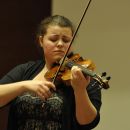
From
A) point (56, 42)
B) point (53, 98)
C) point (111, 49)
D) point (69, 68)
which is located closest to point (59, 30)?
point (56, 42)

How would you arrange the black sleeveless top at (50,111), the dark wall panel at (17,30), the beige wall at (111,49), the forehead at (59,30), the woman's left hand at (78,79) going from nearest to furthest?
the woman's left hand at (78,79)
the black sleeveless top at (50,111)
the forehead at (59,30)
the beige wall at (111,49)
the dark wall panel at (17,30)

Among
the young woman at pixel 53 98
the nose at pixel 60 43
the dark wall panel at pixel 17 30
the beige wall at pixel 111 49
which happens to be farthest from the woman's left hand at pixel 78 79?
the dark wall panel at pixel 17 30

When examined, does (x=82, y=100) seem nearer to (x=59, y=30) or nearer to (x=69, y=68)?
(x=69, y=68)

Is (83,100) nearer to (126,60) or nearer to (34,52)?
(126,60)

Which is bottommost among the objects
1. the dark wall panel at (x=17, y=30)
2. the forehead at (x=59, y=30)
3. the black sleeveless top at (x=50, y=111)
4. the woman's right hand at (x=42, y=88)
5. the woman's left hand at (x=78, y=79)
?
the dark wall panel at (x=17, y=30)

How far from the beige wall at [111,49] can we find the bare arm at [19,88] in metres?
0.81

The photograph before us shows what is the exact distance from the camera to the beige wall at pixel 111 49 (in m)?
1.92

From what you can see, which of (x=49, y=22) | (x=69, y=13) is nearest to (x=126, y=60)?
(x=69, y=13)

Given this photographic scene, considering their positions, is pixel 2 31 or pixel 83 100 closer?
pixel 83 100

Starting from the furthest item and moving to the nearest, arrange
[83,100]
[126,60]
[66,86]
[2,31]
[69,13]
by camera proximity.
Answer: [2,31] → [69,13] → [126,60] → [66,86] → [83,100]

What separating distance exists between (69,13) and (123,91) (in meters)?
0.57

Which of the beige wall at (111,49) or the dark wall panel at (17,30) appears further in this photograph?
the dark wall panel at (17,30)

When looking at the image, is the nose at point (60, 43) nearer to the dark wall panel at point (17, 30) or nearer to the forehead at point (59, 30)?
the forehead at point (59, 30)

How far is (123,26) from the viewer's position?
1940mm
